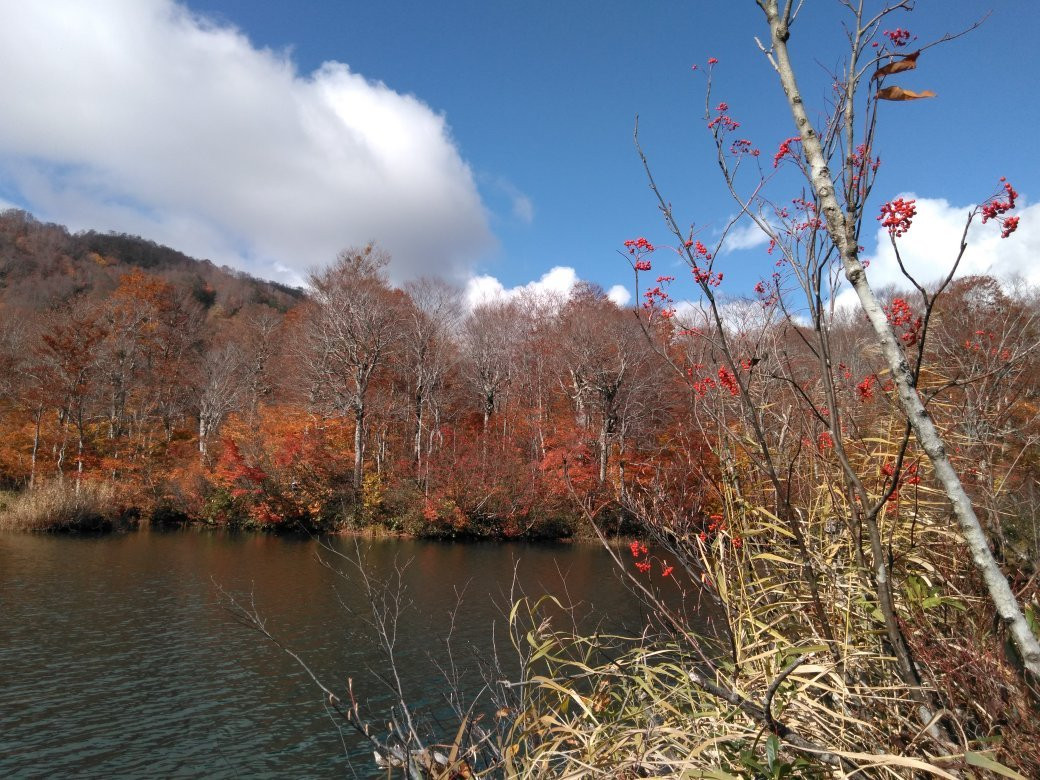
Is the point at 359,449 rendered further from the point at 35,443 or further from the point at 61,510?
the point at 35,443

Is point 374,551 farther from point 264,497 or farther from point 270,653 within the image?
point 270,653

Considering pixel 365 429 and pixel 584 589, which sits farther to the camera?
pixel 365 429

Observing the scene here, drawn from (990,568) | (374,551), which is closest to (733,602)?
(990,568)

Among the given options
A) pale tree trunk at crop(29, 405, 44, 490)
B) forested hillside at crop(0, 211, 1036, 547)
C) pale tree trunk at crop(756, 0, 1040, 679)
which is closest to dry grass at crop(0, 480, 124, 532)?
forested hillside at crop(0, 211, 1036, 547)

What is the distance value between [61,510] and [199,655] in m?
13.3

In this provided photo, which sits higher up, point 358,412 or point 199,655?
point 358,412

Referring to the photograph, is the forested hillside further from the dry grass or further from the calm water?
the calm water

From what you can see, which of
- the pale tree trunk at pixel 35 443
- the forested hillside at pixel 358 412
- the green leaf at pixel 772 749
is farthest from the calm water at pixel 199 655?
the pale tree trunk at pixel 35 443

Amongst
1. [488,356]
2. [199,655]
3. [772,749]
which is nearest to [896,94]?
[772,749]

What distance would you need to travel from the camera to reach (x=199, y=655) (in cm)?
792

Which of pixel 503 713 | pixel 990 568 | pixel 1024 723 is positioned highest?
pixel 990 568

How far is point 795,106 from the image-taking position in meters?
1.66

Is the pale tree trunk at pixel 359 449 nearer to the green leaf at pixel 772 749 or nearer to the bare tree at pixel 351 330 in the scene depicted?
the bare tree at pixel 351 330

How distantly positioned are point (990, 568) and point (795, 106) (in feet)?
3.98
